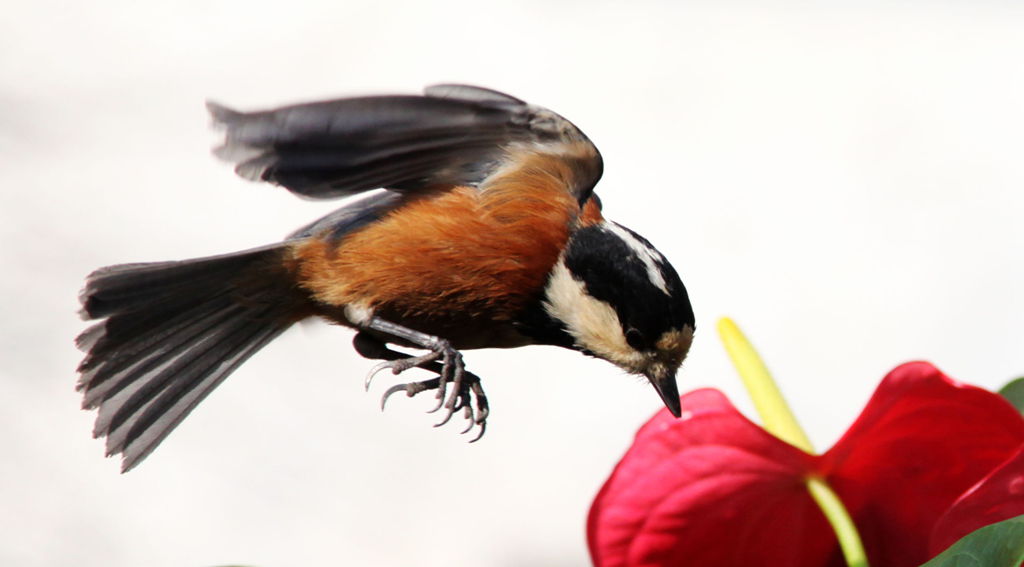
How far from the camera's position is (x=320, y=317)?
3.32 ft

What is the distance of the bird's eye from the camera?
31.9 inches

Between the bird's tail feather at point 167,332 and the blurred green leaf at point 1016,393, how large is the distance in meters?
0.54

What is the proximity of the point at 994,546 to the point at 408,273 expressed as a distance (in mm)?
479

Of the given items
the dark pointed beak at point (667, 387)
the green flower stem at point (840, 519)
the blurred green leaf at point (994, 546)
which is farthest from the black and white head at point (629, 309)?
the blurred green leaf at point (994, 546)

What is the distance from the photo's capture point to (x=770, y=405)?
0.73m

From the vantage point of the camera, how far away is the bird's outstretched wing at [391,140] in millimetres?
759

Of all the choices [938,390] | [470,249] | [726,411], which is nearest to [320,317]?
[470,249]

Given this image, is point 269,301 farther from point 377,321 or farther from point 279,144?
point 279,144

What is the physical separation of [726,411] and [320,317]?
15.9 inches

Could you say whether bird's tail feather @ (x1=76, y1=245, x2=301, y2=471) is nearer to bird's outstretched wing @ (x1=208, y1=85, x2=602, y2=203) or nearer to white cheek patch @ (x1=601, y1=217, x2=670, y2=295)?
bird's outstretched wing @ (x1=208, y1=85, x2=602, y2=203)

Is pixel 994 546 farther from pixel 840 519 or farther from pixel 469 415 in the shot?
pixel 469 415

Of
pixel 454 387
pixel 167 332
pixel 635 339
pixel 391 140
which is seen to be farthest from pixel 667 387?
pixel 167 332

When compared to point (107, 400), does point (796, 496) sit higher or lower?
lower

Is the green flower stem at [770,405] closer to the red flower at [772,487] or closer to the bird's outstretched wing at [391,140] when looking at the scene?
the red flower at [772,487]
